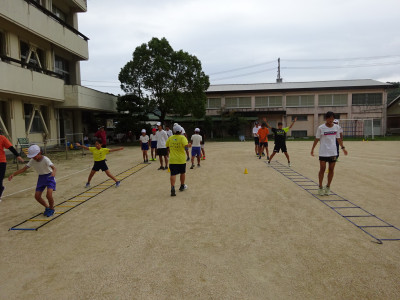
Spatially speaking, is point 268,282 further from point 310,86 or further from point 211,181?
point 310,86

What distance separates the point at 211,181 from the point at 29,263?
225 inches

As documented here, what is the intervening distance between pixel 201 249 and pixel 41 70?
17956mm

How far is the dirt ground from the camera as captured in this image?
3037 millimetres

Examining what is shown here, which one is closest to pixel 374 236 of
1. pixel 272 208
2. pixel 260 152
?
pixel 272 208

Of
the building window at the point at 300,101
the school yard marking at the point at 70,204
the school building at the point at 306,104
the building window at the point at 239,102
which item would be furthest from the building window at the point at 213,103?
the school yard marking at the point at 70,204

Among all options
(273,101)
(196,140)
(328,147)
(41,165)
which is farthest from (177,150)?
(273,101)

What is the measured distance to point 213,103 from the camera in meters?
39.8

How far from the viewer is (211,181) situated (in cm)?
870

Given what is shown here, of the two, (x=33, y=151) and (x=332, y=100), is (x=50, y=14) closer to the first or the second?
(x=33, y=151)

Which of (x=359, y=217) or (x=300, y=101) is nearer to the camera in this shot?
(x=359, y=217)

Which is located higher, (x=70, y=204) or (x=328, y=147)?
(x=328, y=147)

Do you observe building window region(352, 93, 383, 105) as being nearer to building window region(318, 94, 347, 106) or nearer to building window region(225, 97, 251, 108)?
building window region(318, 94, 347, 106)

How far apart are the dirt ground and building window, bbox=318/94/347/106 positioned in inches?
1356

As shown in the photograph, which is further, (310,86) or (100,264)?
(310,86)
